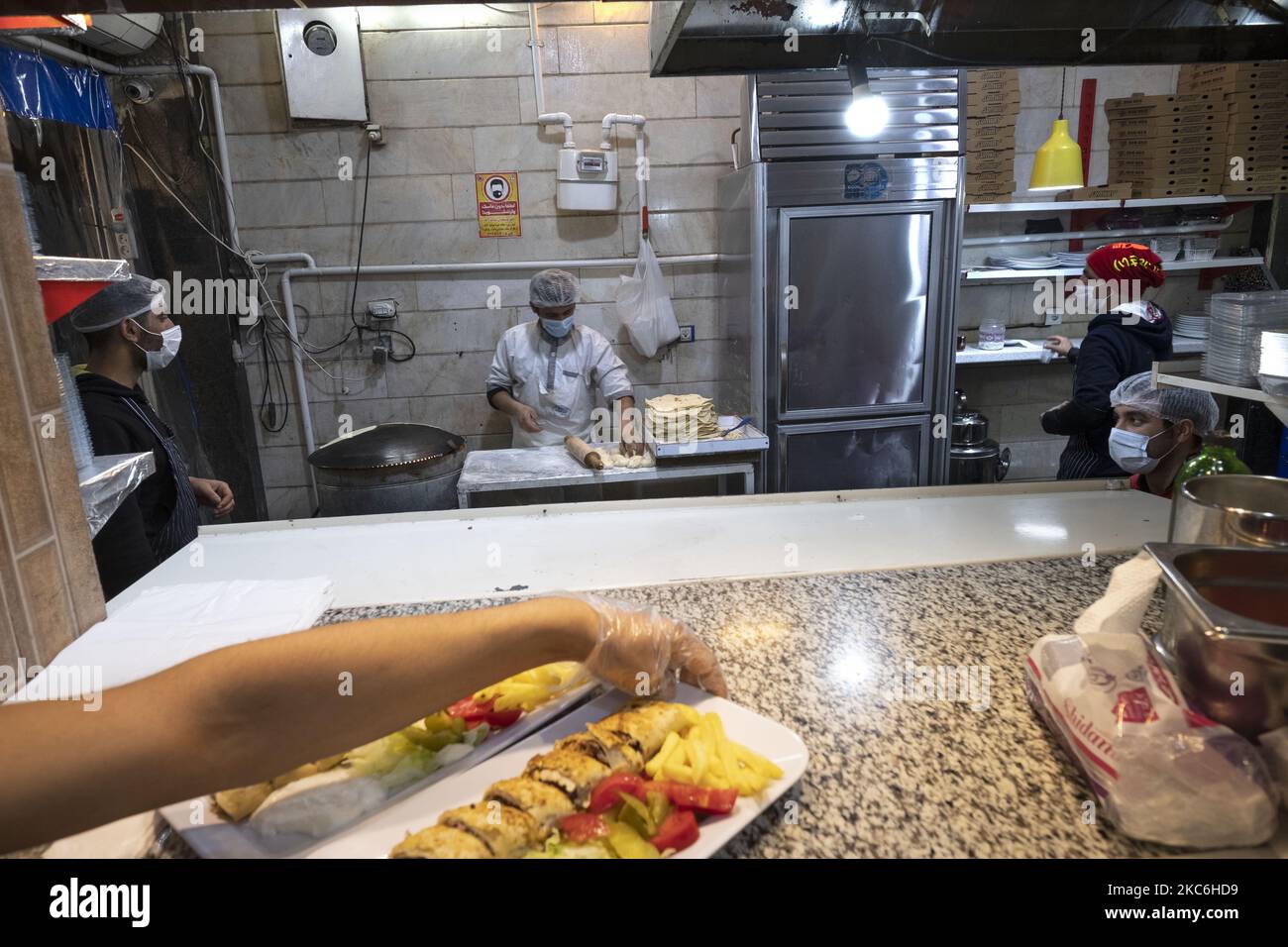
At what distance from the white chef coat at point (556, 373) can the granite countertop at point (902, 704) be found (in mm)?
2912

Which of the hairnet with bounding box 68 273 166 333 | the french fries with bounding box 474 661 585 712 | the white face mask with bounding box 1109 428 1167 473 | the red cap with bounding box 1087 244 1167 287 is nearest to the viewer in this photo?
the french fries with bounding box 474 661 585 712

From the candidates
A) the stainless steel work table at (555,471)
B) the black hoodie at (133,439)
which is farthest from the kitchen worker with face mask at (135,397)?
the stainless steel work table at (555,471)

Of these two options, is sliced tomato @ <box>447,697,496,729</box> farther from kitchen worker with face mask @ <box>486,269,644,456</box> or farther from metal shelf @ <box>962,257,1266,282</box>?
metal shelf @ <box>962,257,1266,282</box>

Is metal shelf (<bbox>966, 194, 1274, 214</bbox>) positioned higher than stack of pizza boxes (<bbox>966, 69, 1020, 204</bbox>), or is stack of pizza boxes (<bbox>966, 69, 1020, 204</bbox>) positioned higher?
stack of pizza boxes (<bbox>966, 69, 1020, 204</bbox>)

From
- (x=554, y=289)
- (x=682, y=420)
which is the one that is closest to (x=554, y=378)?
(x=554, y=289)

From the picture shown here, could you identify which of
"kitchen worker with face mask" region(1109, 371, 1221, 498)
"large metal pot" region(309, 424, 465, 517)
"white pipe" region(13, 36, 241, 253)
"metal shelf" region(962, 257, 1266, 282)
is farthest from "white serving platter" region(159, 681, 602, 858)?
"metal shelf" region(962, 257, 1266, 282)

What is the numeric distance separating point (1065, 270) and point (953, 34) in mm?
3787

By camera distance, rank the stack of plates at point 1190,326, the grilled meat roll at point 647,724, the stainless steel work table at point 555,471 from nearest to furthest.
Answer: the grilled meat roll at point 647,724 → the stainless steel work table at point 555,471 → the stack of plates at point 1190,326

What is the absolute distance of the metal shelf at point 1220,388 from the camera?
138 centimetres

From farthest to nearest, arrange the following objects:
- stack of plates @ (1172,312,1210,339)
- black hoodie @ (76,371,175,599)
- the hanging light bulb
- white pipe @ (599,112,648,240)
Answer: stack of plates @ (1172,312,1210,339), white pipe @ (599,112,648,240), the hanging light bulb, black hoodie @ (76,371,175,599)

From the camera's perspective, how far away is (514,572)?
1599 mm

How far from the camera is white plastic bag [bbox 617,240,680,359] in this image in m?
4.43

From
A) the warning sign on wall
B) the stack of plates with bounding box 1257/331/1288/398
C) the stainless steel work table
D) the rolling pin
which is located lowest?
the stainless steel work table

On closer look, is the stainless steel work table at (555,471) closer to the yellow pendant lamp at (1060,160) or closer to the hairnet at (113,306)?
the hairnet at (113,306)
